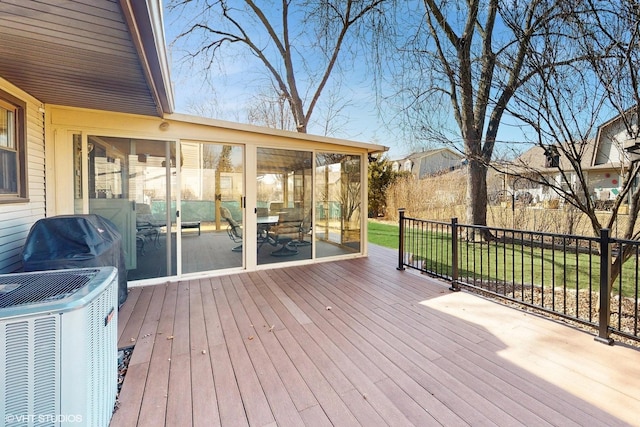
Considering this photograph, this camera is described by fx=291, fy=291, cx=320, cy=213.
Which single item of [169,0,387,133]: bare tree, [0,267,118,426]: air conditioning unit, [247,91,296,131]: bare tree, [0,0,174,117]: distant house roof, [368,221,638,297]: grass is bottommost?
[368,221,638,297]: grass

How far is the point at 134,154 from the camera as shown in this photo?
396 centimetres

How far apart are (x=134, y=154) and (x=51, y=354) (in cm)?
344

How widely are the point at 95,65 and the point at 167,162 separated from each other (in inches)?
71.3

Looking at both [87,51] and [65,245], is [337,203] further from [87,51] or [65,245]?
[87,51]

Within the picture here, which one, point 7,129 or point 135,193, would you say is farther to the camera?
point 135,193

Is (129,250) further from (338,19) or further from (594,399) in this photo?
(338,19)

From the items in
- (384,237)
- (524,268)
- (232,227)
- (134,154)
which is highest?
(134,154)

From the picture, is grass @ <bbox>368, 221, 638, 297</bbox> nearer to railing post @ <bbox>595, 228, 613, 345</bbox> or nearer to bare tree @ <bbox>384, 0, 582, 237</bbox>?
railing post @ <bbox>595, 228, 613, 345</bbox>

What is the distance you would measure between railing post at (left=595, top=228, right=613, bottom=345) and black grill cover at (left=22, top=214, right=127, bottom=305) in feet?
14.6

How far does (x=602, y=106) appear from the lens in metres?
3.19

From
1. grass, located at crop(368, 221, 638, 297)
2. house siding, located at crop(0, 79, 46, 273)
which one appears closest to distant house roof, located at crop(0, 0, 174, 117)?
house siding, located at crop(0, 79, 46, 273)

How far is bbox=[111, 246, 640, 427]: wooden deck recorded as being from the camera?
1.71 meters

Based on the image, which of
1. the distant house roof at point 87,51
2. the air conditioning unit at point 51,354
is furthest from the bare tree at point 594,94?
the air conditioning unit at point 51,354

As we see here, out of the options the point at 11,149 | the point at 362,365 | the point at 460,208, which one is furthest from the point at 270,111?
the point at 362,365
